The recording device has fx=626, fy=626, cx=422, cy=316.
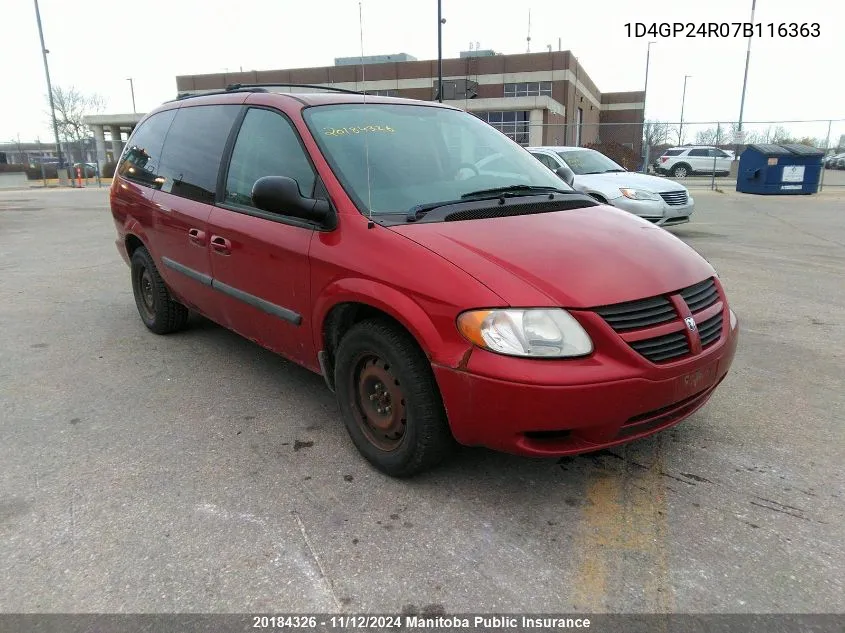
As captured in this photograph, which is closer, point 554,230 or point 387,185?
point 554,230

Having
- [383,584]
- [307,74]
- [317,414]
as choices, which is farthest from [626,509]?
[307,74]

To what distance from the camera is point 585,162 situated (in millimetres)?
11359

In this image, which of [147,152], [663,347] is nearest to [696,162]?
[147,152]

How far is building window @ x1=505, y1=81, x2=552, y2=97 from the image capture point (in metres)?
48.5

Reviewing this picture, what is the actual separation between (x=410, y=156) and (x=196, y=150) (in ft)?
5.54

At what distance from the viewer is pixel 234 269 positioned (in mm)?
3715

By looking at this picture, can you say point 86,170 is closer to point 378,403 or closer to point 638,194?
point 638,194

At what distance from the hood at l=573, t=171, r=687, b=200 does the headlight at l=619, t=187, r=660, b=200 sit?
11 centimetres

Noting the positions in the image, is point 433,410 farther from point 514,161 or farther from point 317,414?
point 514,161

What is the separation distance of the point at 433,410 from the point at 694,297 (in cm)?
127

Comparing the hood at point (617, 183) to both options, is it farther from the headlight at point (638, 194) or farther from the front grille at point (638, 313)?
the front grille at point (638, 313)

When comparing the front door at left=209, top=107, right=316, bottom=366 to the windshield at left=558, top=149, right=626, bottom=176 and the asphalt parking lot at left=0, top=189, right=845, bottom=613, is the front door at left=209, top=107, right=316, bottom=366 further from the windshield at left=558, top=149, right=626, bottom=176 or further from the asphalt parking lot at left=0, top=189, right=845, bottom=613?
the windshield at left=558, top=149, right=626, bottom=176

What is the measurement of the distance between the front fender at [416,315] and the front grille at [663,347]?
0.70 m

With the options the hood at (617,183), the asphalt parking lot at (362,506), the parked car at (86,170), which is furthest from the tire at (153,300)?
the parked car at (86,170)
